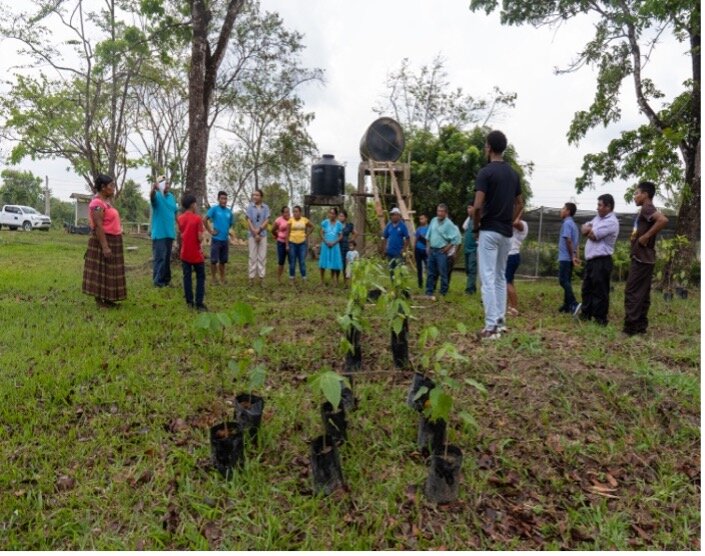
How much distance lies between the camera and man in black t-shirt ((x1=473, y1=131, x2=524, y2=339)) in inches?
190

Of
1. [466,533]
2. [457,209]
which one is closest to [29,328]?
[466,533]

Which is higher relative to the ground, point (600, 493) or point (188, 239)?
point (188, 239)

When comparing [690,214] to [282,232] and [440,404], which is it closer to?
[282,232]

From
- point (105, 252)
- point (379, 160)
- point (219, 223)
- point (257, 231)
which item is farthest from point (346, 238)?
point (105, 252)

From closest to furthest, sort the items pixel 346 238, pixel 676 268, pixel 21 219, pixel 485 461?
1. pixel 485 461
2. pixel 676 268
3. pixel 346 238
4. pixel 21 219

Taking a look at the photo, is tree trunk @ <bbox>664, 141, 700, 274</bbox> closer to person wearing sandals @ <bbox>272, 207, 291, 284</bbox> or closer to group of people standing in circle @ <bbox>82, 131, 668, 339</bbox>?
group of people standing in circle @ <bbox>82, 131, 668, 339</bbox>

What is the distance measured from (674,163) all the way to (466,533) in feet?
32.4

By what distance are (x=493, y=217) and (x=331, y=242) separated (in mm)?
4891

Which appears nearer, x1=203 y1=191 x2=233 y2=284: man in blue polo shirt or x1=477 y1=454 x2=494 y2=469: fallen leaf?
x1=477 y1=454 x2=494 y2=469: fallen leaf

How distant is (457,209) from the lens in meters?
16.9

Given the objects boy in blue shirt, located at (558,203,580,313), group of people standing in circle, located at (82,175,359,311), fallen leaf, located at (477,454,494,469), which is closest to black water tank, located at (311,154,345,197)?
group of people standing in circle, located at (82,175,359,311)

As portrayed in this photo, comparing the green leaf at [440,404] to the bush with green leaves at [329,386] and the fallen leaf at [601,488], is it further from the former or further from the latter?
the fallen leaf at [601,488]

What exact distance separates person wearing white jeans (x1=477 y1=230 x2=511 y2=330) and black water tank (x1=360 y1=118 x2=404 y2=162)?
7.57 metres

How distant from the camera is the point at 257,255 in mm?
9188
